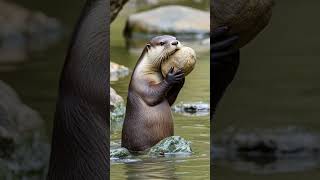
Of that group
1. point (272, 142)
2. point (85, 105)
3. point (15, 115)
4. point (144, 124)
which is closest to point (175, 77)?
point (144, 124)

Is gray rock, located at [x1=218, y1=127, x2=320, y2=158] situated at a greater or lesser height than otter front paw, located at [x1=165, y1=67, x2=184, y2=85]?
lesser

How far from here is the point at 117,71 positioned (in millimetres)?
4379

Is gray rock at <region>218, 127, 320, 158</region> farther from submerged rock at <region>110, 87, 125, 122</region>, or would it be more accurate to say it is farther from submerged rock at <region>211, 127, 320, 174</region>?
submerged rock at <region>110, 87, 125, 122</region>

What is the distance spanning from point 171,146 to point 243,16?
0.67 m

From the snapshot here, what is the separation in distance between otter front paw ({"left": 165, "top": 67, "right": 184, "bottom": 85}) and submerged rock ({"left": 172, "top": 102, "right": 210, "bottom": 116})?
0.38 feet

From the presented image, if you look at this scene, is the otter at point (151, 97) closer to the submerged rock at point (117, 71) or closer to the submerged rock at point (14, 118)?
the submerged rock at point (117, 71)

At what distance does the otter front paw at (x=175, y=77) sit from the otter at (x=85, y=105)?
0.28 metres

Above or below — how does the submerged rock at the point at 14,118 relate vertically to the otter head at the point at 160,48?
below

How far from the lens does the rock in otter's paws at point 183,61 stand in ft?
14.1

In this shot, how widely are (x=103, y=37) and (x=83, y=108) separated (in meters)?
0.33

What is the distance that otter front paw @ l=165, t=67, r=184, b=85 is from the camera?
4316 millimetres

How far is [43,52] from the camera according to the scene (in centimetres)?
435

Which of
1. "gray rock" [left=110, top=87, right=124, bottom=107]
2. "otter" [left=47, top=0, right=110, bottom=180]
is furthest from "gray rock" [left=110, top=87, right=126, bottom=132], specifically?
"otter" [left=47, top=0, right=110, bottom=180]

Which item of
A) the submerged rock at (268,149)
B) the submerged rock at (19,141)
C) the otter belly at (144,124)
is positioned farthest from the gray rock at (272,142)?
the submerged rock at (19,141)
